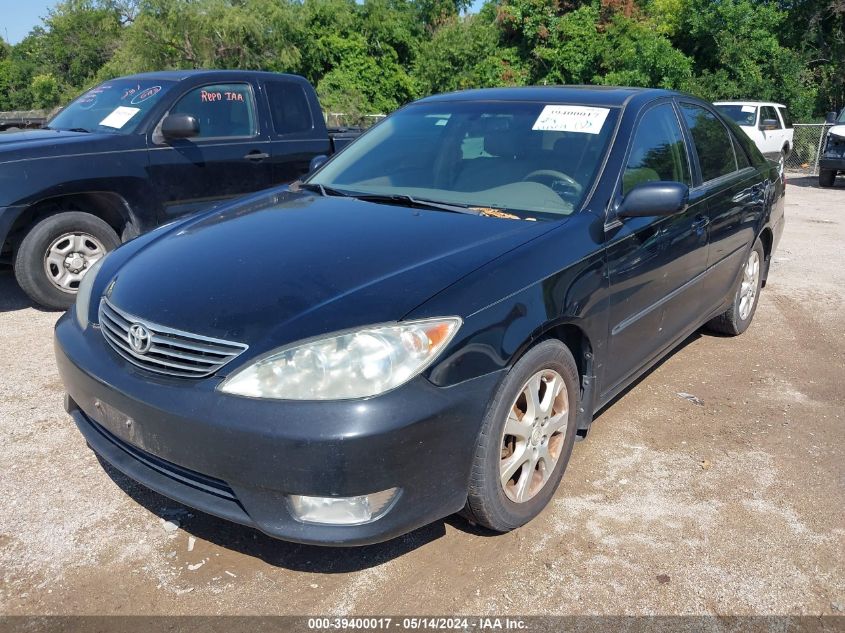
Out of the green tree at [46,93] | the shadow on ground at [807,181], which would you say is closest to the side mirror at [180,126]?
the shadow on ground at [807,181]

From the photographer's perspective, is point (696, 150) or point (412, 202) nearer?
point (412, 202)

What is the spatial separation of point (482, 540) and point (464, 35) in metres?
28.1

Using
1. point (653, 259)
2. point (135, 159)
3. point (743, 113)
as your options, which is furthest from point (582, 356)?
point (743, 113)

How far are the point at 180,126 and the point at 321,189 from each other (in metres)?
2.51

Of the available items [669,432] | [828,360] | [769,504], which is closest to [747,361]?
[828,360]

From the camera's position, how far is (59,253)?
18.5 ft

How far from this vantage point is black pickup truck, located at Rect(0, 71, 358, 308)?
546cm

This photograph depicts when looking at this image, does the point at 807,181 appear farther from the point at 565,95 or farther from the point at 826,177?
the point at 565,95

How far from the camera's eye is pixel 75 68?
51.2 metres

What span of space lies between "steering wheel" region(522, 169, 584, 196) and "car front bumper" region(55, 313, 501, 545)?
1195mm

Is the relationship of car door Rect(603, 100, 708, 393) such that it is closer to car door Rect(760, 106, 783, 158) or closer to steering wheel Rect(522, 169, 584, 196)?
steering wheel Rect(522, 169, 584, 196)

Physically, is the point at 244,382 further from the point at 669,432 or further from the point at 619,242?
the point at 669,432

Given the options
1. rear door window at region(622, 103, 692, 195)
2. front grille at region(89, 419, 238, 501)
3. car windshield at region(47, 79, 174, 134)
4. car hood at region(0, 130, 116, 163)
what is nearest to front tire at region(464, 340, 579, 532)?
front grille at region(89, 419, 238, 501)

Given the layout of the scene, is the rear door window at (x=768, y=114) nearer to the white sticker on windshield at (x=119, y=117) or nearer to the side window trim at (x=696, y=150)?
the side window trim at (x=696, y=150)
